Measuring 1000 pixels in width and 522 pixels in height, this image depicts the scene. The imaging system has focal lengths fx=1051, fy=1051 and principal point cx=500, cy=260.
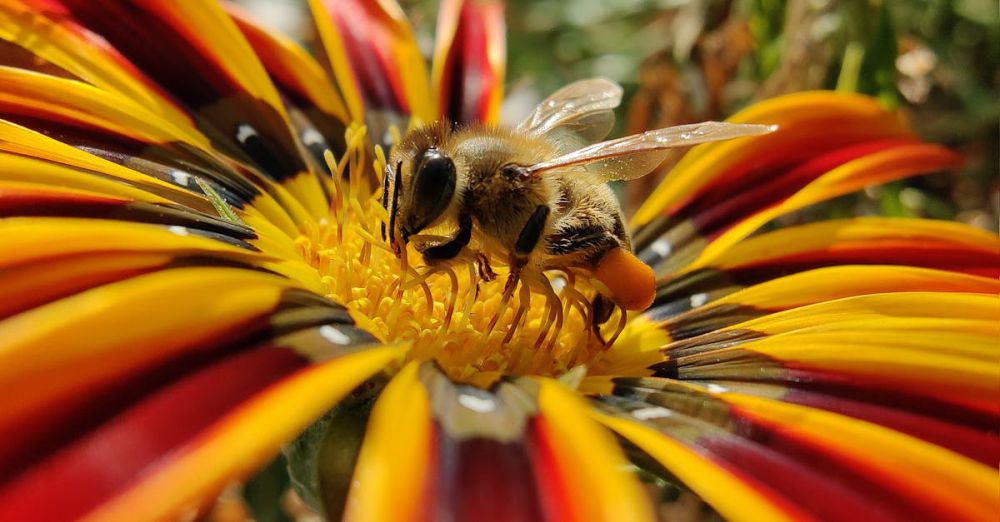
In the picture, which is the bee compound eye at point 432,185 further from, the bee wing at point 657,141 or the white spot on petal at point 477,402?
the white spot on petal at point 477,402

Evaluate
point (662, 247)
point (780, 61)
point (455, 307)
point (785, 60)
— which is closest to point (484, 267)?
point (455, 307)

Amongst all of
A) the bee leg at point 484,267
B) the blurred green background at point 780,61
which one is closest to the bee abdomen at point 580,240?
the bee leg at point 484,267

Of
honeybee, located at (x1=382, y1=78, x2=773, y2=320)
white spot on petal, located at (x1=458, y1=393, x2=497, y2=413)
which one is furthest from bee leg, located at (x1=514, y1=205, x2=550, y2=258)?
white spot on petal, located at (x1=458, y1=393, x2=497, y2=413)

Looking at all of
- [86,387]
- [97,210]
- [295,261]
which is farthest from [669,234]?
[86,387]

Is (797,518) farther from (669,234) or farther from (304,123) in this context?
(304,123)

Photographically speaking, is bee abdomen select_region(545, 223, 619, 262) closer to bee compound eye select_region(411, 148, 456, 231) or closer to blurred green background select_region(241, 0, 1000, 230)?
bee compound eye select_region(411, 148, 456, 231)

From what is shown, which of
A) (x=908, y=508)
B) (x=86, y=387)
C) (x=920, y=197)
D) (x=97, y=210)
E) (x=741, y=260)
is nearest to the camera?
(x=86, y=387)
